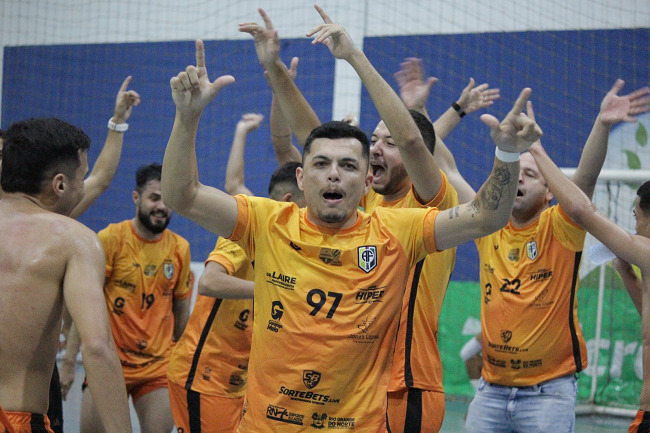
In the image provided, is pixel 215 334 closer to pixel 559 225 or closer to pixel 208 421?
pixel 208 421

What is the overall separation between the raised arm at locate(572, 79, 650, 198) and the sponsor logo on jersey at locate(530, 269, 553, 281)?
62cm

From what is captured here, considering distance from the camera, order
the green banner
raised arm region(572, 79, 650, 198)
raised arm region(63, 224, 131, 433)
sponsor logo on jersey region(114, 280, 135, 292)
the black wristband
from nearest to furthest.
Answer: raised arm region(63, 224, 131, 433)
raised arm region(572, 79, 650, 198)
the black wristband
sponsor logo on jersey region(114, 280, 135, 292)
the green banner

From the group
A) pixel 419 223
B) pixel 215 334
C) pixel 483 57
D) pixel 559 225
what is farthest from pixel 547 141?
pixel 419 223

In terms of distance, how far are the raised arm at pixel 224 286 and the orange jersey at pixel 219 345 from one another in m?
0.25

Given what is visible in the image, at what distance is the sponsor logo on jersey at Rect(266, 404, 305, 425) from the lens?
288cm

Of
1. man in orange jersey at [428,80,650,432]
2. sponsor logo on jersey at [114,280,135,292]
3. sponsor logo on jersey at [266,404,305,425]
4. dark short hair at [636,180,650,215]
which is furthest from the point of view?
sponsor logo on jersey at [114,280,135,292]

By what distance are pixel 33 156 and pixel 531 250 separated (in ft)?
10.2

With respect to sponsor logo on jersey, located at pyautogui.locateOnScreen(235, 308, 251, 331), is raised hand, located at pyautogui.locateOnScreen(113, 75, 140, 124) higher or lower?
higher

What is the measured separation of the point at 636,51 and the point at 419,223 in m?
7.53

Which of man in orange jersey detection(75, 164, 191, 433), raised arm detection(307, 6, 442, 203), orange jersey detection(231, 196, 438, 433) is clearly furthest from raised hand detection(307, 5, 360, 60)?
man in orange jersey detection(75, 164, 191, 433)

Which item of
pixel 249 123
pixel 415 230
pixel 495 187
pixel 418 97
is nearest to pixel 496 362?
pixel 418 97

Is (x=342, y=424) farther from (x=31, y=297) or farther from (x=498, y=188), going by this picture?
(x=31, y=297)

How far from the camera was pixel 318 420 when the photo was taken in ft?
9.47

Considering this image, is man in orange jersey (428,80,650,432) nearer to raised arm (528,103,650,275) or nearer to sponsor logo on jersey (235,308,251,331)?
raised arm (528,103,650,275)
